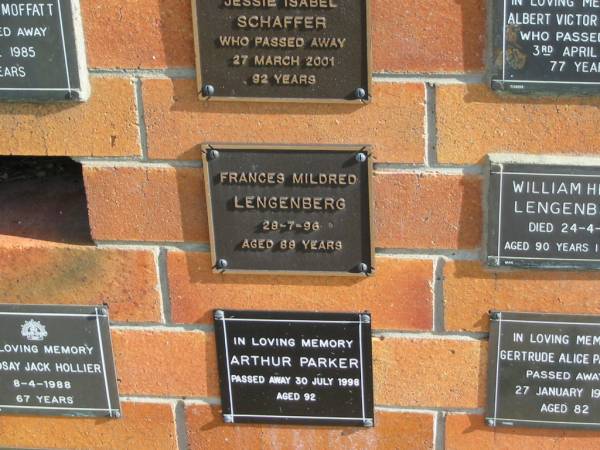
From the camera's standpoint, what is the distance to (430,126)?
1.36 meters

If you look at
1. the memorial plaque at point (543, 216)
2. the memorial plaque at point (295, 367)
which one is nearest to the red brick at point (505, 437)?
the memorial plaque at point (295, 367)

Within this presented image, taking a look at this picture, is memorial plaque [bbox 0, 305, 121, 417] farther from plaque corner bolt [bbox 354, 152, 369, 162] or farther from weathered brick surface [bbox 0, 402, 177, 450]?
plaque corner bolt [bbox 354, 152, 369, 162]

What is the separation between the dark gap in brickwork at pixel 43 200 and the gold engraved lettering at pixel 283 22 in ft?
1.77

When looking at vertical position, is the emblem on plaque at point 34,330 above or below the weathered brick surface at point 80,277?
below

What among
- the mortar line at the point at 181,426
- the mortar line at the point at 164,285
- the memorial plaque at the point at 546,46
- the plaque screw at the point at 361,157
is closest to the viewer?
the memorial plaque at the point at 546,46

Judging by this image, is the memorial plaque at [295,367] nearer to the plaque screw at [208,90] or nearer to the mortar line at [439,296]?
the mortar line at [439,296]

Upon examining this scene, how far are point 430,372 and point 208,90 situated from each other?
0.68 m

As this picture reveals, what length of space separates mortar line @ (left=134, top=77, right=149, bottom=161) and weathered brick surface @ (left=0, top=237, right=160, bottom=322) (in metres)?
0.20

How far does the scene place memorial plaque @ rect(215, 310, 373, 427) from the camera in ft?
4.91

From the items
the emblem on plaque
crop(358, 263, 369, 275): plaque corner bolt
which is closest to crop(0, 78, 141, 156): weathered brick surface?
the emblem on plaque

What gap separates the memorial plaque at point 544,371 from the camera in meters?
1.45

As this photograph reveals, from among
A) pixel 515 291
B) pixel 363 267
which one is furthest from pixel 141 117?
pixel 515 291

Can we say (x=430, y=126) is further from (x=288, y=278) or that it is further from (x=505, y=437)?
(x=505, y=437)

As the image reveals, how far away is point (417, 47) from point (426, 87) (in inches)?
2.8
